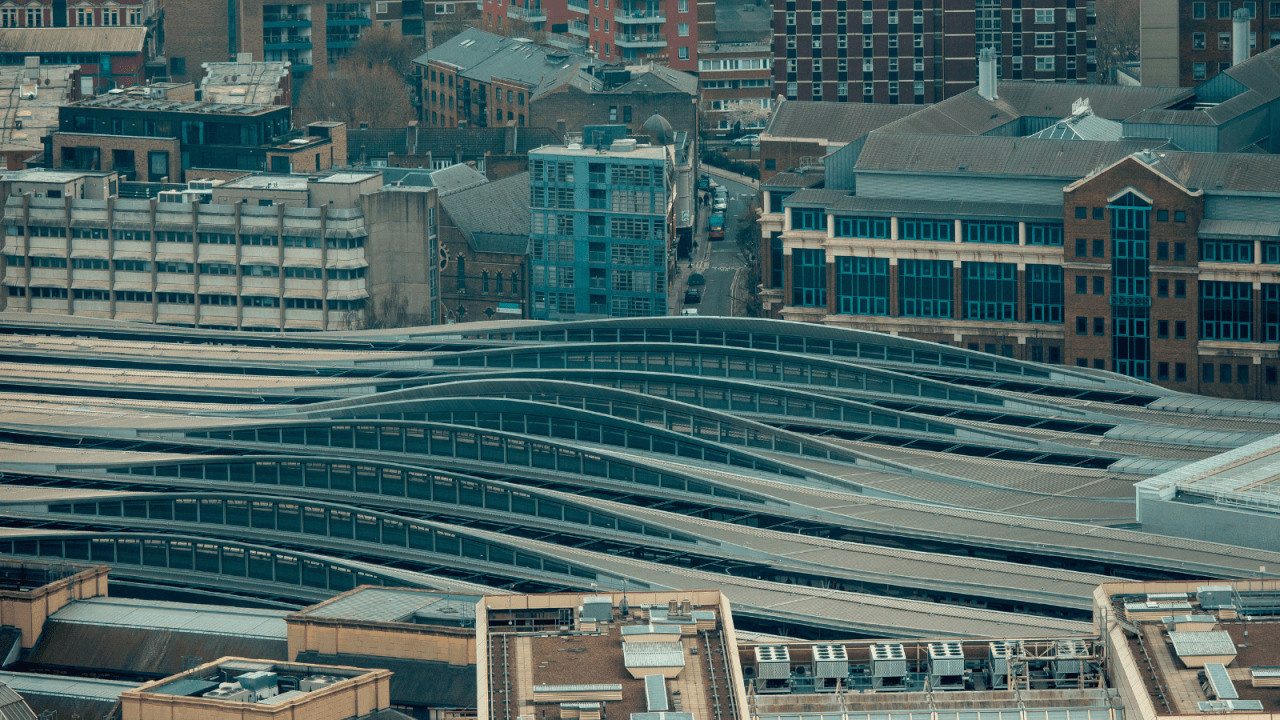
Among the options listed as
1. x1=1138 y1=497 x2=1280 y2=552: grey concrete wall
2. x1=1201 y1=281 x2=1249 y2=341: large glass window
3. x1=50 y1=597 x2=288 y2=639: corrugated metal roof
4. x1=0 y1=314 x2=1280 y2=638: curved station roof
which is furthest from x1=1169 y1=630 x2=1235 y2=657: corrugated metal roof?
x1=1201 y1=281 x2=1249 y2=341: large glass window

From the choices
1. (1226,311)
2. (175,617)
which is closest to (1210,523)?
(1226,311)

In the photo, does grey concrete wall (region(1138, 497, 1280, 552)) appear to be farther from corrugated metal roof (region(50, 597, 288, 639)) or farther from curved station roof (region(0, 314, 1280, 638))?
corrugated metal roof (region(50, 597, 288, 639))

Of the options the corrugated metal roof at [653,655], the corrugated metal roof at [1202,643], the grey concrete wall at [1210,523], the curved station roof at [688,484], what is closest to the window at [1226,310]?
the curved station roof at [688,484]

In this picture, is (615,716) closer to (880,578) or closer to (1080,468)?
(880,578)

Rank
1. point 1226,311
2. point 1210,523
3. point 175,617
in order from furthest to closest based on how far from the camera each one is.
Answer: point 1226,311 → point 1210,523 → point 175,617

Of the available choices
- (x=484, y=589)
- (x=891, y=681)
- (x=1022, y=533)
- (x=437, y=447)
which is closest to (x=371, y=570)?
(x=484, y=589)

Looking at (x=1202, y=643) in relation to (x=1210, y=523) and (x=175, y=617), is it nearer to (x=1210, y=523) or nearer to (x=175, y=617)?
(x=1210, y=523)

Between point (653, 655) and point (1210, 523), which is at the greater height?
point (653, 655)

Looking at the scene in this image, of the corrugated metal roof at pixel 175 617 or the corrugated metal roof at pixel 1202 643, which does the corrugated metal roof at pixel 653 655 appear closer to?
the corrugated metal roof at pixel 1202 643
